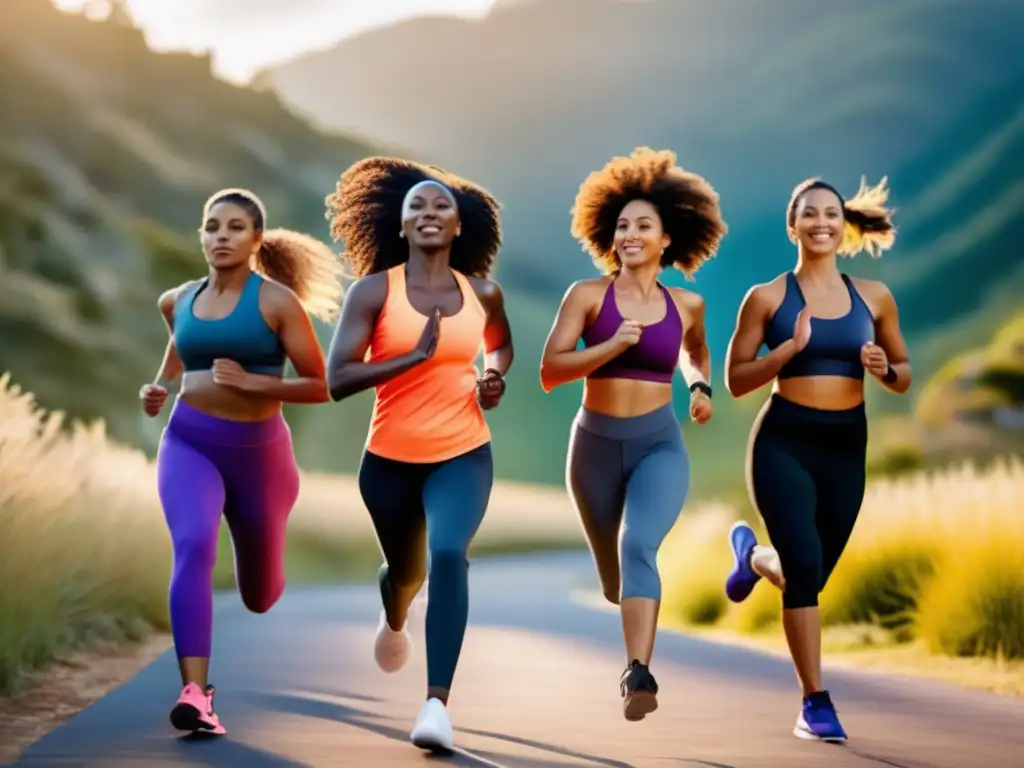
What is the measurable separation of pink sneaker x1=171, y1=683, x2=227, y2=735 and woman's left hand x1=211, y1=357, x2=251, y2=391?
3.99ft

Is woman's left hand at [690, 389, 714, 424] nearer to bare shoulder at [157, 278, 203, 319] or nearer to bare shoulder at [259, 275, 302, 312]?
bare shoulder at [259, 275, 302, 312]

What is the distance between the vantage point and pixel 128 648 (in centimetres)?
1186

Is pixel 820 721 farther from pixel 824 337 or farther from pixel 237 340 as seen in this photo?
pixel 237 340

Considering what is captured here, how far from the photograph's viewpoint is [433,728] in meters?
6.80

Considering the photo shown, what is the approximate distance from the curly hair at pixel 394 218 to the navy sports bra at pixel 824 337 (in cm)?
129

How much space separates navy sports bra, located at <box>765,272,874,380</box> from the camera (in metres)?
7.84

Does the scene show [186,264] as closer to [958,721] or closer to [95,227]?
[95,227]

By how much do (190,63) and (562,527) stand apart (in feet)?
128

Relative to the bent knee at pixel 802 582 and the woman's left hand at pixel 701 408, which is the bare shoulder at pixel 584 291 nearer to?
the woman's left hand at pixel 701 408

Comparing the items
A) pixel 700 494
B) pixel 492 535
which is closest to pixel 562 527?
pixel 492 535

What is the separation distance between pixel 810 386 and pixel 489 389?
59.5 inches

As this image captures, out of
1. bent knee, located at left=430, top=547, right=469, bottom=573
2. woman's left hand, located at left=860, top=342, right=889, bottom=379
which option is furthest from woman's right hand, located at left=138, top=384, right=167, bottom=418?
woman's left hand, located at left=860, top=342, right=889, bottom=379

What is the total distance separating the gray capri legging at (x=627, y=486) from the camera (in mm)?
7348

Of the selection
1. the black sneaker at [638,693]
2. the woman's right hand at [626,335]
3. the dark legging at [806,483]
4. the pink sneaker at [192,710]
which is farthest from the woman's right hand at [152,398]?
the dark legging at [806,483]
